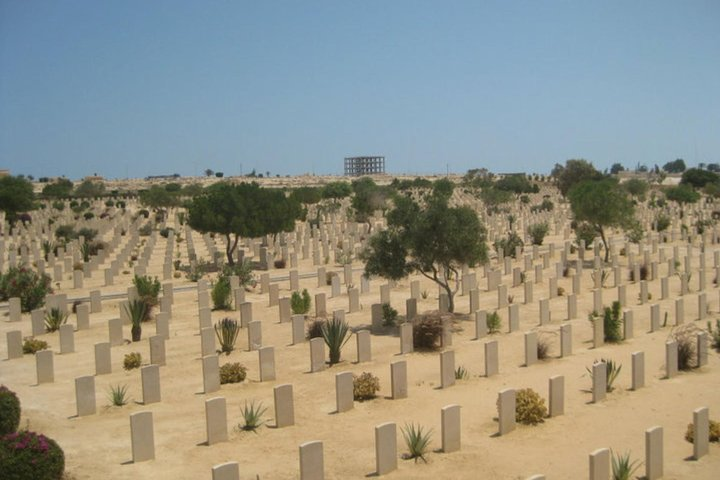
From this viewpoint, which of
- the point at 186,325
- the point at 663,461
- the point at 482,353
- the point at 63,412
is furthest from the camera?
the point at 186,325

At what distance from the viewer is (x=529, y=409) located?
442 inches

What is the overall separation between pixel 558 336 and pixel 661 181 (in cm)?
9628

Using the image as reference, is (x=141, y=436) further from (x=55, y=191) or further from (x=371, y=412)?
(x=55, y=191)

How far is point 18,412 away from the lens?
34.6 feet

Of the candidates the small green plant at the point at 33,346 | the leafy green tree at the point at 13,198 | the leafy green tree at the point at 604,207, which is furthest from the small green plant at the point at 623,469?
the leafy green tree at the point at 13,198

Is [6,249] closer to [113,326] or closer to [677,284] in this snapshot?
[113,326]

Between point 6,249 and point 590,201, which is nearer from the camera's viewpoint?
point 590,201

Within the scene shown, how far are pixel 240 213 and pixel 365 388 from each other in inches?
694

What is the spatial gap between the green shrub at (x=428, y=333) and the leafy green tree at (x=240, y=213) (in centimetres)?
1402

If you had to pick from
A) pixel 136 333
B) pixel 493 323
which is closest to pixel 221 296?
pixel 136 333

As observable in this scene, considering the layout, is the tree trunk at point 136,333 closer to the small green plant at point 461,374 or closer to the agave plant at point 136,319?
the agave plant at point 136,319

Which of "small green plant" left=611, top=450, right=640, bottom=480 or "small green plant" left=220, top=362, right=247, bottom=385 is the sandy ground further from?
"small green plant" left=611, top=450, right=640, bottom=480

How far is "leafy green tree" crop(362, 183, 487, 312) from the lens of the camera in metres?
18.3

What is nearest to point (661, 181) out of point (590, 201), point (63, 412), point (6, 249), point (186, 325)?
point (590, 201)
